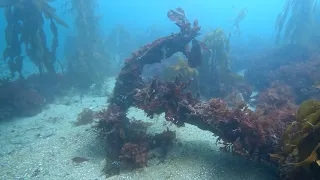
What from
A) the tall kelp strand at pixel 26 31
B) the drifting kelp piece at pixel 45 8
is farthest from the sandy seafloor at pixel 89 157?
the drifting kelp piece at pixel 45 8

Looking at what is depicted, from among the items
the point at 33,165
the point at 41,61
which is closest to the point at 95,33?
the point at 41,61

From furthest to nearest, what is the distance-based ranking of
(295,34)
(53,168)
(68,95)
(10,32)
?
(295,34) < (68,95) < (10,32) < (53,168)

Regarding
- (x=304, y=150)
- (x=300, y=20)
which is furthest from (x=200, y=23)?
(x=304, y=150)

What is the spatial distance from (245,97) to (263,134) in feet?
23.8

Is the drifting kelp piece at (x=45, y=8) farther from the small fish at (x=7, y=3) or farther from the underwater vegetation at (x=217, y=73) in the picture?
the underwater vegetation at (x=217, y=73)

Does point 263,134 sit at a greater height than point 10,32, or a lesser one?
lesser

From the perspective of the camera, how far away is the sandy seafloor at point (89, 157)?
4.56m

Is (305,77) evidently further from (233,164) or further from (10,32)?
(10,32)

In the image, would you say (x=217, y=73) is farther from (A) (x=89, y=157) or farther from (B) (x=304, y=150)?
(B) (x=304, y=150)

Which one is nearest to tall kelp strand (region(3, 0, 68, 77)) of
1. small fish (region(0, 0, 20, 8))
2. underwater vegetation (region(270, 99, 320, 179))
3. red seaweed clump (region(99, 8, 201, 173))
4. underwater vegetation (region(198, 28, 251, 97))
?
small fish (region(0, 0, 20, 8))

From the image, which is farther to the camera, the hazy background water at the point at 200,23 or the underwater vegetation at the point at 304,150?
the hazy background water at the point at 200,23

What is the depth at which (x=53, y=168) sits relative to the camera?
613 centimetres

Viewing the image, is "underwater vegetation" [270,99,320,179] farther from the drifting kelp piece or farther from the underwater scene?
the drifting kelp piece

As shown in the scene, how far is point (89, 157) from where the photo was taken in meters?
6.39
